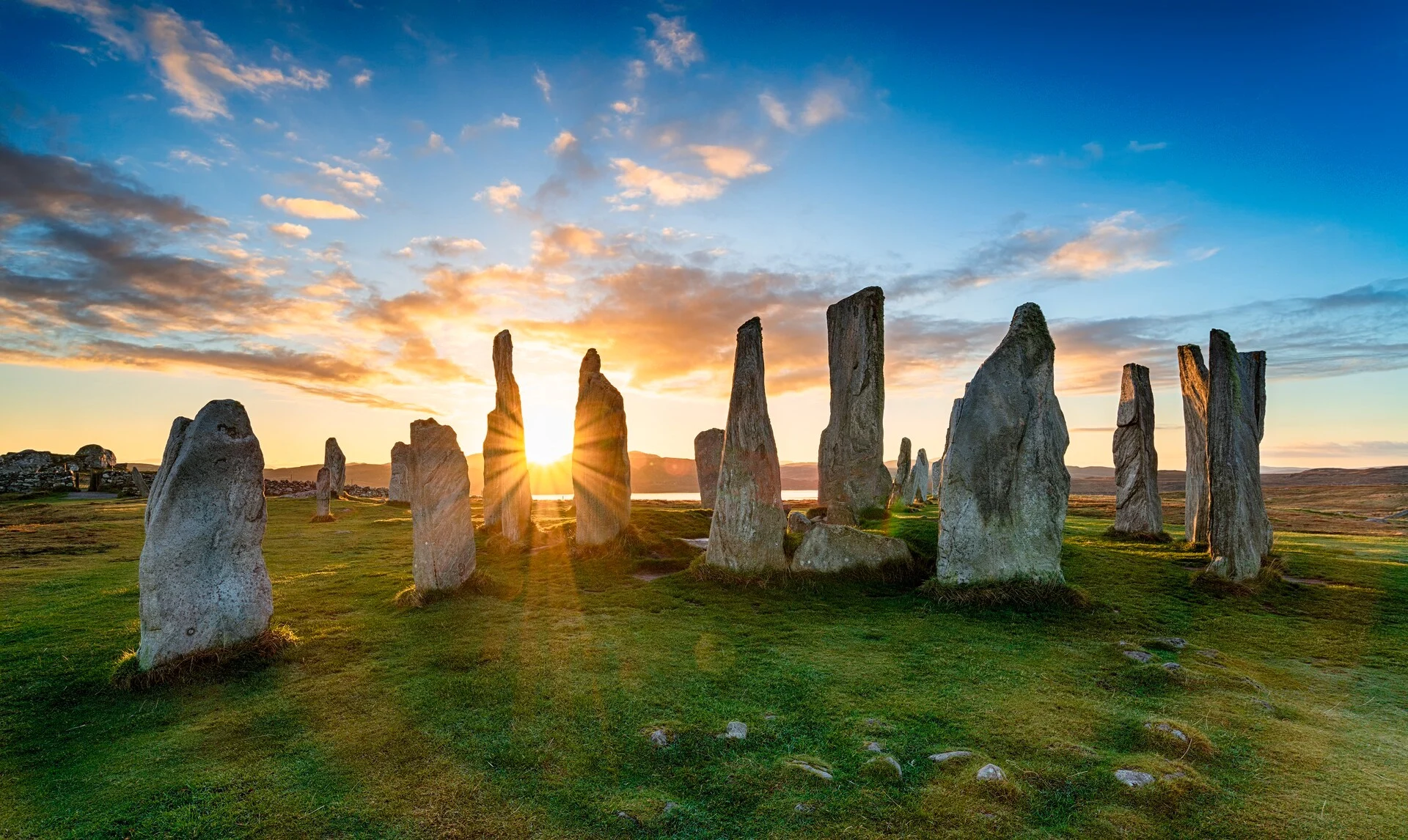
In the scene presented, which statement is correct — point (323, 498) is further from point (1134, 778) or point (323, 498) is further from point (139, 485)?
point (1134, 778)

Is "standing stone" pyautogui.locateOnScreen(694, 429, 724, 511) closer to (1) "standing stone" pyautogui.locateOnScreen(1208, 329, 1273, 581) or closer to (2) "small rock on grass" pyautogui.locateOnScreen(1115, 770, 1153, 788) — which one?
(1) "standing stone" pyautogui.locateOnScreen(1208, 329, 1273, 581)

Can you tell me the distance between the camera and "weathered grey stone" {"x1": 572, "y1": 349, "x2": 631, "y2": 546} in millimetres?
16172

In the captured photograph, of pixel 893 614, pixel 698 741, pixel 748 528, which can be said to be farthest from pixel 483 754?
pixel 748 528

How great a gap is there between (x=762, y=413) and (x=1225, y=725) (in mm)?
8607

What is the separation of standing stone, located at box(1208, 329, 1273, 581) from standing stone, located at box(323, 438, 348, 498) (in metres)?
34.9

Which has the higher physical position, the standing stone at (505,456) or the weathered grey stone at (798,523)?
the standing stone at (505,456)

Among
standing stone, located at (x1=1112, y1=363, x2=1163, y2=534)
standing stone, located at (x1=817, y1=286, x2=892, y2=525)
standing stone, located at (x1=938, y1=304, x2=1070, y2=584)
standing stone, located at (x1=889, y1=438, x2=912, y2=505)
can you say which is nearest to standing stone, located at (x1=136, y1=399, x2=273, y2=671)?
standing stone, located at (x1=938, y1=304, x2=1070, y2=584)

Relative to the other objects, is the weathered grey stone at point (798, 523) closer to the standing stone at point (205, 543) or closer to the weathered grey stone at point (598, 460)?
the weathered grey stone at point (598, 460)

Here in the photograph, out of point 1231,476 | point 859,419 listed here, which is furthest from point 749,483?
point 1231,476

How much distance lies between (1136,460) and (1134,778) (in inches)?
602

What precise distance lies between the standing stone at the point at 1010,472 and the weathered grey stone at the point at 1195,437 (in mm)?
7236

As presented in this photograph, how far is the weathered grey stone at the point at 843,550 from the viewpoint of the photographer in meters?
12.1

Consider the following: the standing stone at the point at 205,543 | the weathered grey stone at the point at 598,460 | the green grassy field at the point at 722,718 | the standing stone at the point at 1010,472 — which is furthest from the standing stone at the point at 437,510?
the standing stone at the point at 1010,472

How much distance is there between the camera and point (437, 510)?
1123cm
